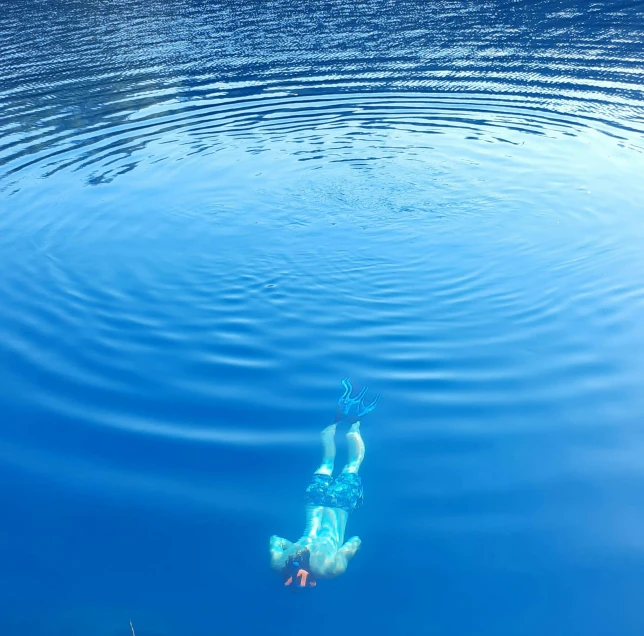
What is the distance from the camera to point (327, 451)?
27.0 feet

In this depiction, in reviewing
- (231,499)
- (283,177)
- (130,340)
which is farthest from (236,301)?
(283,177)

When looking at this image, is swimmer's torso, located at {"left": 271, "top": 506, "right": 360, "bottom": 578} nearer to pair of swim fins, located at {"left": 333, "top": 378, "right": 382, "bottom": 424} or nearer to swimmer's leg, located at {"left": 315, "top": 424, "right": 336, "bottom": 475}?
swimmer's leg, located at {"left": 315, "top": 424, "right": 336, "bottom": 475}

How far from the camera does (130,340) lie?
33.8ft

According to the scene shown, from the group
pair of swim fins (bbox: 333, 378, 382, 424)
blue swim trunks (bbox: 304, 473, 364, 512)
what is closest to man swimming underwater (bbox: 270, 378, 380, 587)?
blue swim trunks (bbox: 304, 473, 364, 512)

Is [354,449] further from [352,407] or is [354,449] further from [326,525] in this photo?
[326,525]

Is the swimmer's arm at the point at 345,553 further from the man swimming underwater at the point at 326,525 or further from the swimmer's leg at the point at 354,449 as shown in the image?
the swimmer's leg at the point at 354,449

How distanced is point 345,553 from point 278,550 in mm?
683

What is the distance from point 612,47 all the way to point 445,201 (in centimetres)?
1632

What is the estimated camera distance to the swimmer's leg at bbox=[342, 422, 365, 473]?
7992 millimetres

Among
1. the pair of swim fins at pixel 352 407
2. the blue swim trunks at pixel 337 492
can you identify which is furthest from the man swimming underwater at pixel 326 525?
the pair of swim fins at pixel 352 407

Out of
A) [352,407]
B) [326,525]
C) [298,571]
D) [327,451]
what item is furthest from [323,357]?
[298,571]

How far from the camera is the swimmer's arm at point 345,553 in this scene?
6.88 meters

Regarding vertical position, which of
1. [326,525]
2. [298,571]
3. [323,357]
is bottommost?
[298,571]

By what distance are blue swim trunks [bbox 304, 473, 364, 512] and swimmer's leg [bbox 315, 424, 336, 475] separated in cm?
11
